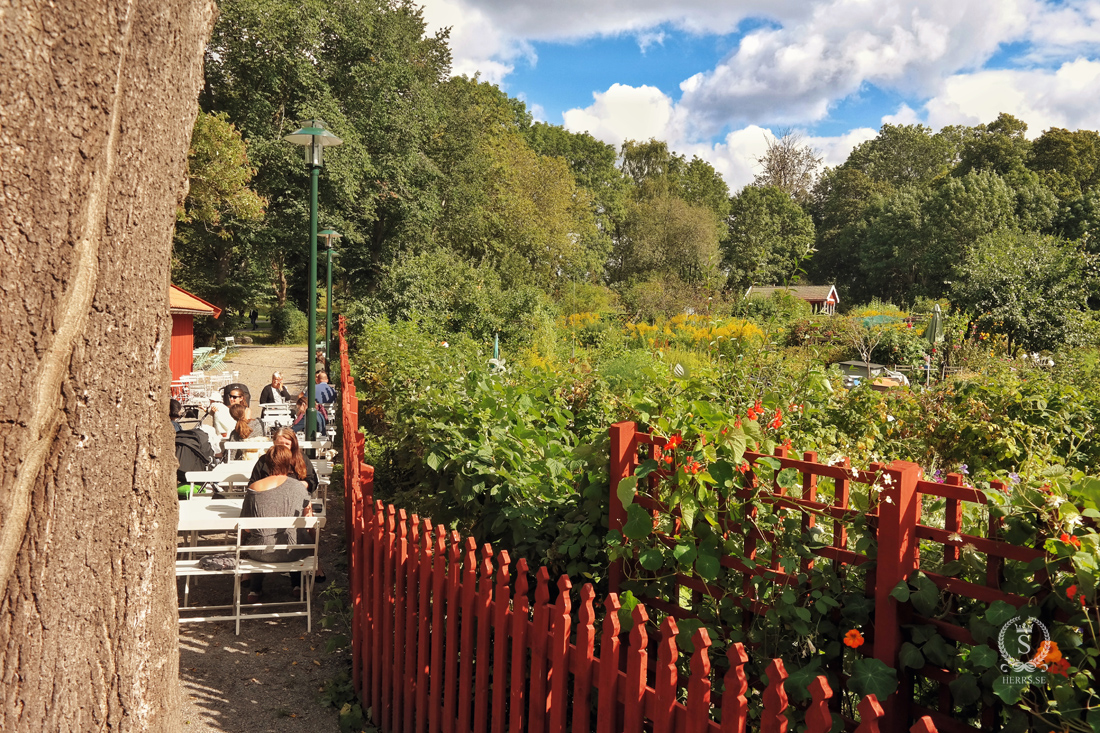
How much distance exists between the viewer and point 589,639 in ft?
7.20

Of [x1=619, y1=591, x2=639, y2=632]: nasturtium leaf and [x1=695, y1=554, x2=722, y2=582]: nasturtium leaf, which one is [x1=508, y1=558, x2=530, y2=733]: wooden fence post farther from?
[x1=695, y1=554, x2=722, y2=582]: nasturtium leaf

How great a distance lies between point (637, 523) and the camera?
259cm

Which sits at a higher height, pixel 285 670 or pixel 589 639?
pixel 589 639

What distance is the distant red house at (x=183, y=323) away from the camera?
18.5m

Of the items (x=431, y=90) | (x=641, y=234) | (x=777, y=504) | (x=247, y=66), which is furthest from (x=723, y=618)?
(x=641, y=234)

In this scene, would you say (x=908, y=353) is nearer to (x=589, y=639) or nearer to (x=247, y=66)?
(x=589, y=639)

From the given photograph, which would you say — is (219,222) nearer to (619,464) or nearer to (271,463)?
(271,463)

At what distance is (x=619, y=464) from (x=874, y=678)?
1.14 m

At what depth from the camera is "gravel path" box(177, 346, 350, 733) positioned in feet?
11.9

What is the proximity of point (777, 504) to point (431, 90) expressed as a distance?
31.9 m

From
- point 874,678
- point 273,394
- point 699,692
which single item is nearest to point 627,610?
point 699,692

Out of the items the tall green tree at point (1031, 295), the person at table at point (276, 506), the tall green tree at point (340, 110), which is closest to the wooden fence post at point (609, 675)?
the person at table at point (276, 506)

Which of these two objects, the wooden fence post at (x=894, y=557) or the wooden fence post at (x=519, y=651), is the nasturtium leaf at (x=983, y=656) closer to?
the wooden fence post at (x=894, y=557)

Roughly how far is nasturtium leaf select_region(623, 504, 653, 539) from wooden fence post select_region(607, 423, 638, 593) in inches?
5.0
